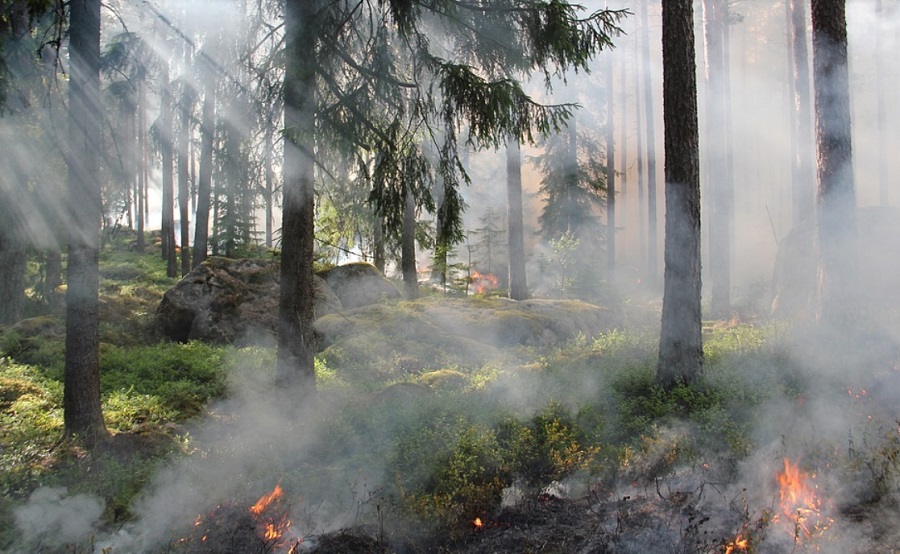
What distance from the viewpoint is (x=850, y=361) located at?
26.5ft

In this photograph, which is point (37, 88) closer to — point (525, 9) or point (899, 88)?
point (525, 9)

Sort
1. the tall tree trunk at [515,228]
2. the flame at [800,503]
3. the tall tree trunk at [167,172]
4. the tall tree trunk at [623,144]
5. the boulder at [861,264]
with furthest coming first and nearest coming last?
the tall tree trunk at [623,144] → the tall tree trunk at [515,228] → the tall tree trunk at [167,172] → the boulder at [861,264] → the flame at [800,503]

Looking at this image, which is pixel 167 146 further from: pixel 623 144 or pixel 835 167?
pixel 623 144

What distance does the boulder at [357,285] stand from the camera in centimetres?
1533

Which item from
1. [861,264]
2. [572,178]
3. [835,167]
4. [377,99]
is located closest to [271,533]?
[377,99]

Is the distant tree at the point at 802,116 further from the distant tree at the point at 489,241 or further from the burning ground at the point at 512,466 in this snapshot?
the distant tree at the point at 489,241

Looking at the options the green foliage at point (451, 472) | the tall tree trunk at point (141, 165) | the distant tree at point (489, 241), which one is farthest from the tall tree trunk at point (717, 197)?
the tall tree trunk at point (141, 165)

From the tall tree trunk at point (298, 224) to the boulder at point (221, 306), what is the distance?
5.23 meters

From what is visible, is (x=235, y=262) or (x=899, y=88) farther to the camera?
(x=899, y=88)

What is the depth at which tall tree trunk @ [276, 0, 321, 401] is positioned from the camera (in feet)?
25.3

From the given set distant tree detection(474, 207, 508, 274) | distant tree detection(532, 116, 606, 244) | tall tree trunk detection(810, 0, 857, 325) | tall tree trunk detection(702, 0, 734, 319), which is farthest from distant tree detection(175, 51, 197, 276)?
distant tree detection(474, 207, 508, 274)

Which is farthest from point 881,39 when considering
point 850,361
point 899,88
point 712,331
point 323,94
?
point 323,94

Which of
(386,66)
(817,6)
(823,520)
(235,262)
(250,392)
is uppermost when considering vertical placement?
(817,6)

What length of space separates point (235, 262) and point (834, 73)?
13.4m
